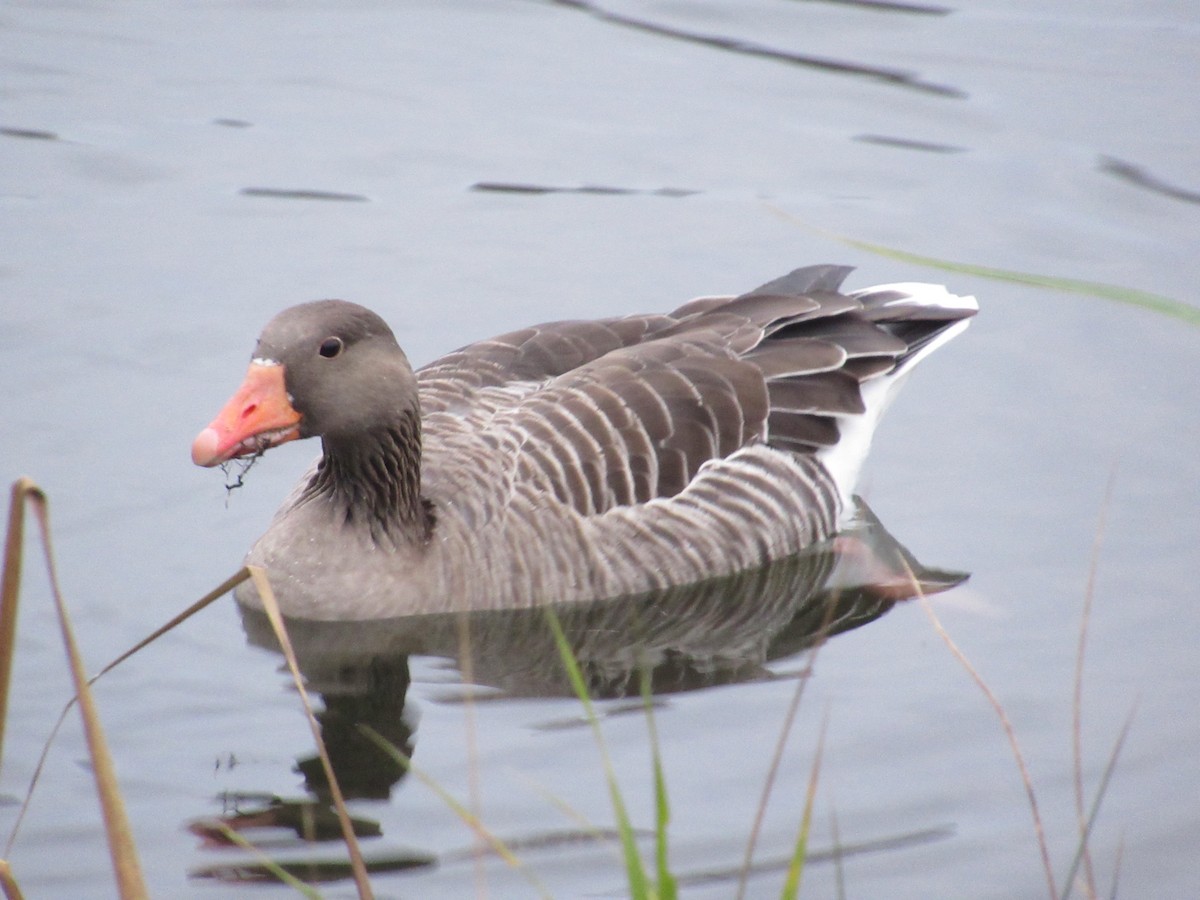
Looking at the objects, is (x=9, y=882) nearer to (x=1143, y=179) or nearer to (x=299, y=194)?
(x=299, y=194)

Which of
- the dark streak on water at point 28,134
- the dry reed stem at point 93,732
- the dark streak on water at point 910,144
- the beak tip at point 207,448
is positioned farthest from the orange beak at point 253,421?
the dark streak on water at point 910,144

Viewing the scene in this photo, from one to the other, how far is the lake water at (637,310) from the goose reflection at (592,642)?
0.20 ft

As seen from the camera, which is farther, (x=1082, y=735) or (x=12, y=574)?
(x=1082, y=735)

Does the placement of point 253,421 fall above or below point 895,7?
below

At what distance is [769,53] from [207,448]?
377 inches

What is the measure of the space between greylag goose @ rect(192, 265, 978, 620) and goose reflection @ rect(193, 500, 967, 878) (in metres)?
0.11

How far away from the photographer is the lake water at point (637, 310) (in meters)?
6.73

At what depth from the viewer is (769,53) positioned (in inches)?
607

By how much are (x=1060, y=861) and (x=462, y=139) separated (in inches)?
342

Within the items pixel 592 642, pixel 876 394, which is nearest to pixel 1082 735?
pixel 592 642

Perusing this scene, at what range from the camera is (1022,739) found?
7387mm

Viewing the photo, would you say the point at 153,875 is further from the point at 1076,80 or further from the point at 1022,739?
the point at 1076,80

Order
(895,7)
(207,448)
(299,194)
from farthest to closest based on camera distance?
(895,7), (299,194), (207,448)

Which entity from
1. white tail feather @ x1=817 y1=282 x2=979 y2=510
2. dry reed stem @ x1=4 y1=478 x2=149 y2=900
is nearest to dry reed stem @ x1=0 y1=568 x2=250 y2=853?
dry reed stem @ x1=4 y1=478 x2=149 y2=900
